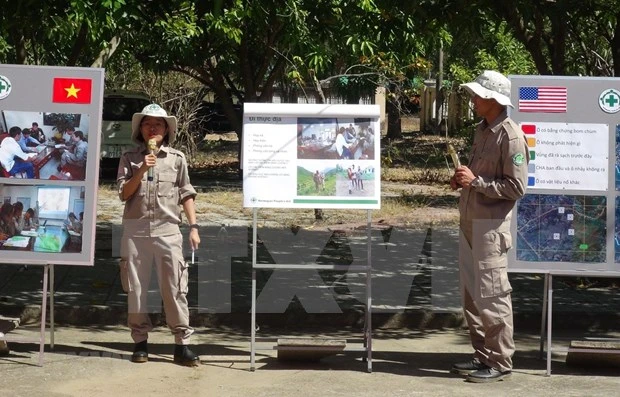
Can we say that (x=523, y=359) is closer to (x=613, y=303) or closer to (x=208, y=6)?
(x=613, y=303)

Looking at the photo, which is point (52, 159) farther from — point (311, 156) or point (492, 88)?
point (492, 88)

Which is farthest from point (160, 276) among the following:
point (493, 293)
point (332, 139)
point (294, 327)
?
point (493, 293)

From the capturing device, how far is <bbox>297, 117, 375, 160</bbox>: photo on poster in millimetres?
8000

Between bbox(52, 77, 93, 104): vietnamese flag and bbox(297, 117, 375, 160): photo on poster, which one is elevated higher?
bbox(52, 77, 93, 104): vietnamese flag

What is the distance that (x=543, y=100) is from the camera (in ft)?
26.2

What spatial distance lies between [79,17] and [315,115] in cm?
357

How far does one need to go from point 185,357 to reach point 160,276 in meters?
0.62

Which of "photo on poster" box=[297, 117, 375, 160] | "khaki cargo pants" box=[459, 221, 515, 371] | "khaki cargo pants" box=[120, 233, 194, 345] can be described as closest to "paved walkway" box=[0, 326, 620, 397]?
"khaki cargo pants" box=[459, 221, 515, 371]

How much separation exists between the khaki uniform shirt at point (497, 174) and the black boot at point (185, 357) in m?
2.17

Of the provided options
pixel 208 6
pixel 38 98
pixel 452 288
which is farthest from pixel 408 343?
pixel 208 6

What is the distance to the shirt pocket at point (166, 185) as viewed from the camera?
798cm

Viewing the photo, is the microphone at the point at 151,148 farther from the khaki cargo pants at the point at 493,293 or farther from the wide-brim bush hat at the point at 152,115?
the khaki cargo pants at the point at 493,293

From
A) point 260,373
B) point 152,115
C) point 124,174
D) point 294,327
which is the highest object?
point 152,115

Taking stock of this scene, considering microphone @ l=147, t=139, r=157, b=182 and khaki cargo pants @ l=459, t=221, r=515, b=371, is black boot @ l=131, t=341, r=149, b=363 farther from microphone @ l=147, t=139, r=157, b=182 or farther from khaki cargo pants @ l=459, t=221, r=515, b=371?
khaki cargo pants @ l=459, t=221, r=515, b=371
